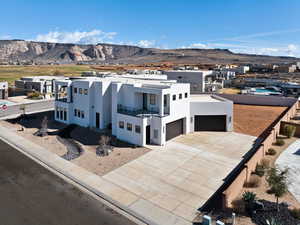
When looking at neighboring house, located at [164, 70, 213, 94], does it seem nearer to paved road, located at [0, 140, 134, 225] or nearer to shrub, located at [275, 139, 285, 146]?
shrub, located at [275, 139, 285, 146]

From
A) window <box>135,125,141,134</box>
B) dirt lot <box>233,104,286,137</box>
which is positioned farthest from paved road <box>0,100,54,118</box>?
dirt lot <box>233,104,286,137</box>

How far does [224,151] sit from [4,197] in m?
18.2

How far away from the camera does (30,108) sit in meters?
43.8

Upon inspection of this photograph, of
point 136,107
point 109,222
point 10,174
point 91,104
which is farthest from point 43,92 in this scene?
point 109,222

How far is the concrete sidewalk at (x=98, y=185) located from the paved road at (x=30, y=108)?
16.7 meters

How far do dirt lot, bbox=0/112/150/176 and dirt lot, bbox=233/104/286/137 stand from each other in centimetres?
1466

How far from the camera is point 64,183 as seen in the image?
17812mm

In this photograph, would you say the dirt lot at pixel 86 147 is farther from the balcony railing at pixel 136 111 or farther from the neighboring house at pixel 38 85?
the neighboring house at pixel 38 85

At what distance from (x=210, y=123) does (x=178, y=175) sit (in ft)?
44.0

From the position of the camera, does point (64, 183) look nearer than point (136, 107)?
Yes

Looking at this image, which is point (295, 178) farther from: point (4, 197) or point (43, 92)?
point (43, 92)

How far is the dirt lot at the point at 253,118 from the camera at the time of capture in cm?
3145

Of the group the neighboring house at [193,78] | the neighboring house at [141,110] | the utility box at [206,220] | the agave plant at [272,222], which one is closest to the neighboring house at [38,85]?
the neighboring house at [193,78]

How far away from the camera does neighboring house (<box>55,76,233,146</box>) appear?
2558 centimetres
